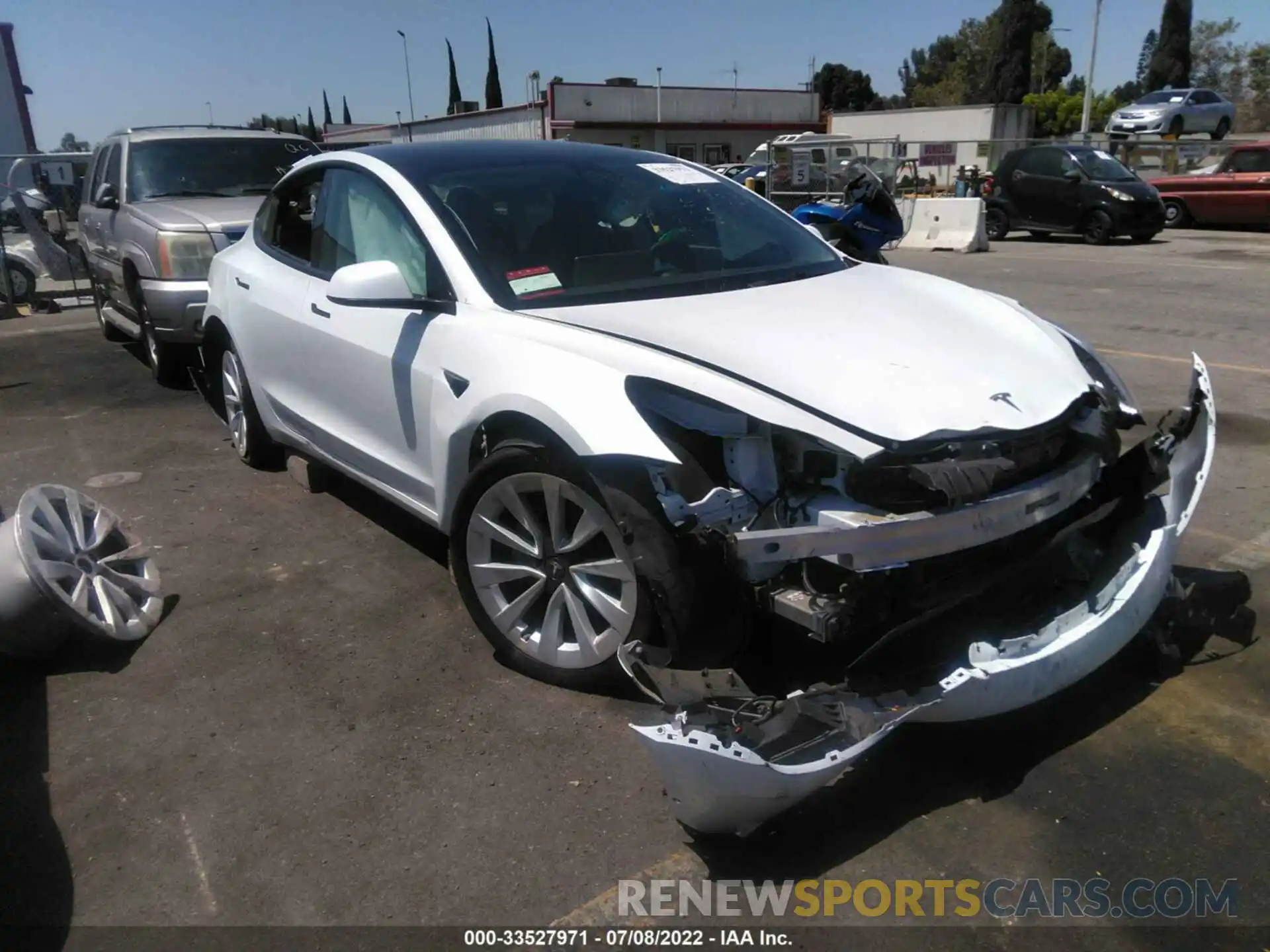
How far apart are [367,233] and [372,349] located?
576 mm

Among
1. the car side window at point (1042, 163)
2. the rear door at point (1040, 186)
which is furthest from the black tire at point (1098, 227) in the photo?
the car side window at point (1042, 163)

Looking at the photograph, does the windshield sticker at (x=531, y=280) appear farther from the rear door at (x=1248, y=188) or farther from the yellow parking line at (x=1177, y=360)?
the rear door at (x=1248, y=188)

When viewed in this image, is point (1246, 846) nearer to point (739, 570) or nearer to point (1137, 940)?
point (1137, 940)

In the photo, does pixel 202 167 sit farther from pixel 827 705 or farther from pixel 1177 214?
pixel 1177 214

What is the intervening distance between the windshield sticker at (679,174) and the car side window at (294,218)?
152 cm

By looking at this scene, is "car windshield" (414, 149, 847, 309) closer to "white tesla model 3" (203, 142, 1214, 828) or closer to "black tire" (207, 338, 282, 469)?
"white tesla model 3" (203, 142, 1214, 828)

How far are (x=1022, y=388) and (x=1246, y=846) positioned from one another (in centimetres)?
134

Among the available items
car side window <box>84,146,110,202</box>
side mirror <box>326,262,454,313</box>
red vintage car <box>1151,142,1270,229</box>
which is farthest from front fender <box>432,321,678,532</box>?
red vintage car <box>1151,142,1270,229</box>

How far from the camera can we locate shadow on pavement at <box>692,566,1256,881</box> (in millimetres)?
2553

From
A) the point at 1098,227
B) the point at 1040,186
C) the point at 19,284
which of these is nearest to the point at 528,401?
the point at 19,284

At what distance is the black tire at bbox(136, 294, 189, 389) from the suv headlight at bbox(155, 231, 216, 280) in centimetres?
62

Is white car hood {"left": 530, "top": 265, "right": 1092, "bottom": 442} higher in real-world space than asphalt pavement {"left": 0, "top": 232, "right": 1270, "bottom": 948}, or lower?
higher

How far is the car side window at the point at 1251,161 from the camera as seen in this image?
58.0ft

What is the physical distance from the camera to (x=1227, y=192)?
1808 cm
